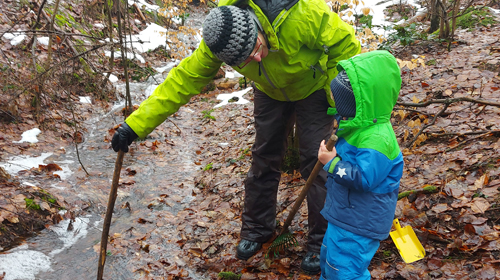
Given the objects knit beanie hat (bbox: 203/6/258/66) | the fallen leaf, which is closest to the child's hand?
knit beanie hat (bbox: 203/6/258/66)

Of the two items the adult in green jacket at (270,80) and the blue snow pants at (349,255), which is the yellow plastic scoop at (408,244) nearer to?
the blue snow pants at (349,255)

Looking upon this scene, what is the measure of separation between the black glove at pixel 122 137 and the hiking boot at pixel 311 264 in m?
1.76

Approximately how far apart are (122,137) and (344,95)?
1688mm

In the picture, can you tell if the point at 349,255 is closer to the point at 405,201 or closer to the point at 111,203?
the point at 405,201

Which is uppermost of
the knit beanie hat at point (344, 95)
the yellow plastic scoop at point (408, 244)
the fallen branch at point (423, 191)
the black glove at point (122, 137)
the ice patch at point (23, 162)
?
the knit beanie hat at point (344, 95)

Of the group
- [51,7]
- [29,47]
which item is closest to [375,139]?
[29,47]

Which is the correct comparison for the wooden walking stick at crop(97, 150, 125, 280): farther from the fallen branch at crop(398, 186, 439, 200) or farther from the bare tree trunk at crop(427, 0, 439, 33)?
the bare tree trunk at crop(427, 0, 439, 33)

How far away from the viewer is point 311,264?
111 inches

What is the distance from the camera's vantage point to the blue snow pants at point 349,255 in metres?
2.11

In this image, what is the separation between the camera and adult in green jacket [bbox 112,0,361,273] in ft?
7.29

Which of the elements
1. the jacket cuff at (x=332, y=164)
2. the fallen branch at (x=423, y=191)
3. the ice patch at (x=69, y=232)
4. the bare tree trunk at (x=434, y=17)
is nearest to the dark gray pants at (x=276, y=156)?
the jacket cuff at (x=332, y=164)

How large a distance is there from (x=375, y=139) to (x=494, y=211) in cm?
158

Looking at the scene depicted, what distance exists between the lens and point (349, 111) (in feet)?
6.93

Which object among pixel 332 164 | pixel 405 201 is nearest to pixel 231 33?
pixel 332 164
